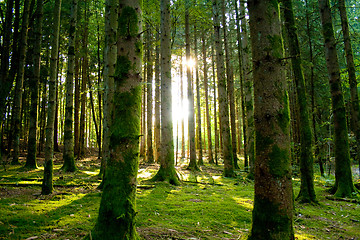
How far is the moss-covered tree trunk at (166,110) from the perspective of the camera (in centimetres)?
829

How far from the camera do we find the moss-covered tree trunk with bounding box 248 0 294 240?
2328 mm

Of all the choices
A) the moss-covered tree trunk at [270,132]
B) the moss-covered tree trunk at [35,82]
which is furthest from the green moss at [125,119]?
the moss-covered tree trunk at [35,82]

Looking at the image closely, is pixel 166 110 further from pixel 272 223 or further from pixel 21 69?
pixel 21 69

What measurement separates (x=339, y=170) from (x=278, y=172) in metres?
6.71

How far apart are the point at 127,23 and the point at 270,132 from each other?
2339 millimetres

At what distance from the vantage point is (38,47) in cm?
959

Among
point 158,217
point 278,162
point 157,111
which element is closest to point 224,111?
point 157,111

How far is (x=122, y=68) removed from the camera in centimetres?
272

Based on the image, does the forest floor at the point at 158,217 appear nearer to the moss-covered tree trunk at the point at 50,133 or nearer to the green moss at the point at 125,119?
the moss-covered tree trunk at the point at 50,133

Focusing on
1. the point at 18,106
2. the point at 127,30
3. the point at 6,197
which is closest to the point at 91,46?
the point at 18,106

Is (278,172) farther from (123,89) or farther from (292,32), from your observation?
(292,32)

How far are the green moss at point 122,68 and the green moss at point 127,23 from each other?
351 millimetres

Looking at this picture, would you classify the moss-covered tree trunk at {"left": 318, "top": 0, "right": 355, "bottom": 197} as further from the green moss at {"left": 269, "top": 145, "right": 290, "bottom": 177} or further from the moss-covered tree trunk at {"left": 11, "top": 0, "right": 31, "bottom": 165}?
the moss-covered tree trunk at {"left": 11, "top": 0, "right": 31, "bottom": 165}

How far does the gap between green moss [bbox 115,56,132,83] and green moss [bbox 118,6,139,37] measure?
0.35 m
